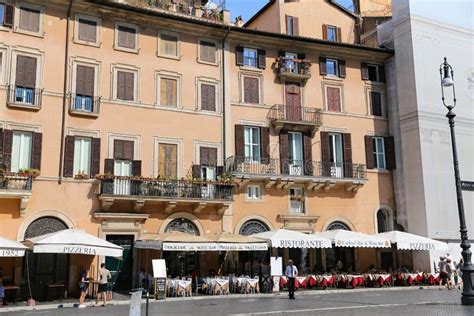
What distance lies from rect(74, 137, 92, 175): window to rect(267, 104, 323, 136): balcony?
30.0 feet

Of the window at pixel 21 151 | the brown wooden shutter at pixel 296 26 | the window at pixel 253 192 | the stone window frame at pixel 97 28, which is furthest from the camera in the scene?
the brown wooden shutter at pixel 296 26

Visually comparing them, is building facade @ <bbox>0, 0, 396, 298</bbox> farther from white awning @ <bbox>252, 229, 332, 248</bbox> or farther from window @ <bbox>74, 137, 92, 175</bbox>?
white awning @ <bbox>252, 229, 332, 248</bbox>

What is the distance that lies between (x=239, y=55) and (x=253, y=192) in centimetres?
701

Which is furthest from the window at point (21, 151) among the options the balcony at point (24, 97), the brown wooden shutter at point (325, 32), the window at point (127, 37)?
the brown wooden shutter at point (325, 32)

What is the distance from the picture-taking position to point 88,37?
77.7 ft

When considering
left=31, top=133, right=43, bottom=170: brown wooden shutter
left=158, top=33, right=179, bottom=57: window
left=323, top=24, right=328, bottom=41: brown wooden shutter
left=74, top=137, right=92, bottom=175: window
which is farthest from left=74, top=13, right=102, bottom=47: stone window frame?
left=323, top=24, right=328, bottom=41: brown wooden shutter

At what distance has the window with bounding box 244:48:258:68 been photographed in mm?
27234

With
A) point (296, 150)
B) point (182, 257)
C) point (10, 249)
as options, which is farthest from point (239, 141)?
point (10, 249)

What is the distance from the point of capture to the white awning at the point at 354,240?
932 inches

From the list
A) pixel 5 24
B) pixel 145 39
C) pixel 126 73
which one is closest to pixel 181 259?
pixel 126 73

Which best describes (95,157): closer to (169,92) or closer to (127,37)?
(169,92)

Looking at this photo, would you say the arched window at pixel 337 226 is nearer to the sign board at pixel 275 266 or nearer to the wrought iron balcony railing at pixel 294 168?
the wrought iron balcony railing at pixel 294 168

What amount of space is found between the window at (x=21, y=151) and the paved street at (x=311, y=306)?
265 inches

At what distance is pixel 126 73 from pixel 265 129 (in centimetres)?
734
